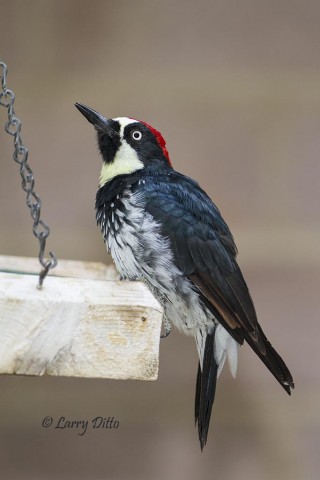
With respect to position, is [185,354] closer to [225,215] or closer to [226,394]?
[226,394]

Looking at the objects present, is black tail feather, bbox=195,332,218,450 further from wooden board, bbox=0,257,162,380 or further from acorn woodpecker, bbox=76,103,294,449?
wooden board, bbox=0,257,162,380

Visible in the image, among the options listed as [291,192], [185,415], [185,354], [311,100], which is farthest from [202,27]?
[185,415]

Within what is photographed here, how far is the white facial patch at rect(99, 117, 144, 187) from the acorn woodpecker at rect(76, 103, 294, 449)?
0.13ft

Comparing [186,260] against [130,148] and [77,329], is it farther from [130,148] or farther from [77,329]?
[77,329]

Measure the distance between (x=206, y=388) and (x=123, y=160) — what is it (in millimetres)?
575

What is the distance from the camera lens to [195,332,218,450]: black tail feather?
1989 mm

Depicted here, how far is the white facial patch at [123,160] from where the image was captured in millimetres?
2194

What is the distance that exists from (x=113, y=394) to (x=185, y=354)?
8.5 inches

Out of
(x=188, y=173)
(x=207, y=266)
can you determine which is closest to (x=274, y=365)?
(x=207, y=266)

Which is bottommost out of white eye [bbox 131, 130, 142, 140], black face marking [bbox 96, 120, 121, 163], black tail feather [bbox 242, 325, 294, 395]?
black tail feather [bbox 242, 325, 294, 395]

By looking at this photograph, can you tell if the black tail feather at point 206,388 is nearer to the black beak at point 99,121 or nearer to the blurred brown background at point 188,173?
the blurred brown background at point 188,173

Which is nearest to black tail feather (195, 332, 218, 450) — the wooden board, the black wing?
the black wing

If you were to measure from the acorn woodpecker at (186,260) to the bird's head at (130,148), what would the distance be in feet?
0.13

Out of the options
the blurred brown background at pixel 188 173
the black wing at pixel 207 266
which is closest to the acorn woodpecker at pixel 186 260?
the black wing at pixel 207 266
